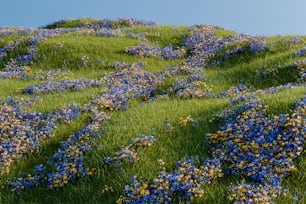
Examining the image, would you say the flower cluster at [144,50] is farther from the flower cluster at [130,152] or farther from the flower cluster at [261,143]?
the flower cluster at [130,152]

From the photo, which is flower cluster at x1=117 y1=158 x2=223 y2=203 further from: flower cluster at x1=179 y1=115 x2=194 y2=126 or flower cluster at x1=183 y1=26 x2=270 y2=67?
flower cluster at x1=183 y1=26 x2=270 y2=67

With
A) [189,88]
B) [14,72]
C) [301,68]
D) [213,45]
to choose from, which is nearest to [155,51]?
[213,45]

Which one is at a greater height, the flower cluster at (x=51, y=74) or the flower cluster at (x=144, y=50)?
the flower cluster at (x=144, y=50)

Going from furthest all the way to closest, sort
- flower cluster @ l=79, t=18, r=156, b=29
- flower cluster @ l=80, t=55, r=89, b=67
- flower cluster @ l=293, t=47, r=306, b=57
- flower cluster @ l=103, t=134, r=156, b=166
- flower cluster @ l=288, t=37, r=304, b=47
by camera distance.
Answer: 1. flower cluster @ l=79, t=18, r=156, b=29
2. flower cluster @ l=80, t=55, r=89, b=67
3. flower cluster @ l=288, t=37, r=304, b=47
4. flower cluster @ l=293, t=47, r=306, b=57
5. flower cluster @ l=103, t=134, r=156, b=166

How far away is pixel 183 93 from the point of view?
13.4 m

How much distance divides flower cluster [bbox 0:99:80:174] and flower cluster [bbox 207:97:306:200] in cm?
416

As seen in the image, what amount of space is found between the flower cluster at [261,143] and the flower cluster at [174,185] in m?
0.55

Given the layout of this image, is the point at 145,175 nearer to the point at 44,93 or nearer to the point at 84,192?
the point at 84,192

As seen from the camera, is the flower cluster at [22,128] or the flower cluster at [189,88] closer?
the flower cluster at [22,128]

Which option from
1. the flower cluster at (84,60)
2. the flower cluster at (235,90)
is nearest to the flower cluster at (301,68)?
the flower cluster at (235,90)

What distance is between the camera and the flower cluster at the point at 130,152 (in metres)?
8.61

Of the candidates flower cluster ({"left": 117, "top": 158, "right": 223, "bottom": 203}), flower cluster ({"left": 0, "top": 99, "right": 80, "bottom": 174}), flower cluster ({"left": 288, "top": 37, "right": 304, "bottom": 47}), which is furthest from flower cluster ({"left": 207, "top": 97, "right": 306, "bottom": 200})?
flower cluster ({"left": 288, "top": 37, "right": 304, "bottom": 47})

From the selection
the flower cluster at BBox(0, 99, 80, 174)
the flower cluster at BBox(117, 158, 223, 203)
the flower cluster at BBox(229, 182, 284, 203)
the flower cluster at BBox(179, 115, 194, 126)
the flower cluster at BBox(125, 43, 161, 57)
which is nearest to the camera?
the flower cluster at BBox(229, 182, 284, 203)

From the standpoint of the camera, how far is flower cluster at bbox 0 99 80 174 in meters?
9.98
